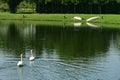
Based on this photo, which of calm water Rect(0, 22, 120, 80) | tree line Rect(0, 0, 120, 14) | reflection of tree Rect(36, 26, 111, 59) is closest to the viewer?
calm water Rect(0, 22, 120, 80)

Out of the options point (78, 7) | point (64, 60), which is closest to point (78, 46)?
point (64, 60)

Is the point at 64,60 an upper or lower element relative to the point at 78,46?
upper

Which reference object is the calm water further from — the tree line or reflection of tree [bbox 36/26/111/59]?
the tree line

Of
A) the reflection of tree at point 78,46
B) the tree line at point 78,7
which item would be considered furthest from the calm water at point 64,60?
the tree line at point 78,7

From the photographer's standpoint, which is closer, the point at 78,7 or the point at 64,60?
the point at 64,60

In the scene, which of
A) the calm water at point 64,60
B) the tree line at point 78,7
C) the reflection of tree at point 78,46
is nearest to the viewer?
the calm water at point 64,60

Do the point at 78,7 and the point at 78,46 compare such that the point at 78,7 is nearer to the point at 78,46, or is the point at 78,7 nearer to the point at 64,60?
the point at 78,46

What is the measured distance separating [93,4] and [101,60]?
9013 centimetres

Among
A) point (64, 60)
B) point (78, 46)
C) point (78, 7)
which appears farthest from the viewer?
point (78, 7)

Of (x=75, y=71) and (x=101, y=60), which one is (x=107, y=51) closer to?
(x=101, y=60)

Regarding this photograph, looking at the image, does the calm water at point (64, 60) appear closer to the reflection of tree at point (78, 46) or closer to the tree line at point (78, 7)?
the reflection of tree at point (78, 46)

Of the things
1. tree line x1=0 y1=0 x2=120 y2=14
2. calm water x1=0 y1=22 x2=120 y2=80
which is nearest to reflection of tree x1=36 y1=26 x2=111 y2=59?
calm water x1=0 y1=22 x2=120 y2=80

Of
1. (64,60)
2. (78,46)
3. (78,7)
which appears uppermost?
(78,7)

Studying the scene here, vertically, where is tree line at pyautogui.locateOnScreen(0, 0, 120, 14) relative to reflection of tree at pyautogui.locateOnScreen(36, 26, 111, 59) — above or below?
above
